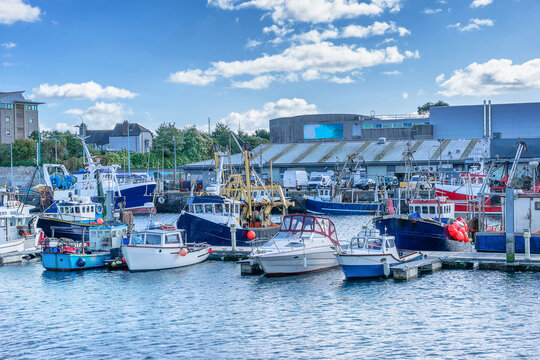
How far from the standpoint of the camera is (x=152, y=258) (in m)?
32.9

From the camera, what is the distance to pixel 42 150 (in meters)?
112

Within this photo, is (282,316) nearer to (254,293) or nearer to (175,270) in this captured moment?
(254,293)

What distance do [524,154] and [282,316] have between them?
48.5 metres

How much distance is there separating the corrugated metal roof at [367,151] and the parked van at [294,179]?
142 inches

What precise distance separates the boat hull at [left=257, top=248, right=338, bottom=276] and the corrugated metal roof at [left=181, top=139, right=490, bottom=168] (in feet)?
172

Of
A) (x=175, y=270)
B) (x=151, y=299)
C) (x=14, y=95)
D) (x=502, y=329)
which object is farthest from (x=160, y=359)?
(x=14, y=95)

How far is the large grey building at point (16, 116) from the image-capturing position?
12342 cm

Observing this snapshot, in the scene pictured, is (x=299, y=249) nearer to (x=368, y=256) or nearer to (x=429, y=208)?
(x=368, y=256)

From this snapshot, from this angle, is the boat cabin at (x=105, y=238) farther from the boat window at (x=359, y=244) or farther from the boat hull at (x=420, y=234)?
the boat hull at (x=420, y=234)

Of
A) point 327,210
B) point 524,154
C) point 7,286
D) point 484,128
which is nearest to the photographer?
point 7,286

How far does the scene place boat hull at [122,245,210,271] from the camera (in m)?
32.7

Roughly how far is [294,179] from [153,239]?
5854 centimetres

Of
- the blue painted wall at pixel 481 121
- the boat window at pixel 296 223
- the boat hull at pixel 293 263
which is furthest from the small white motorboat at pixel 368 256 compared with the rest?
the blue painted wall at pixel 481 121

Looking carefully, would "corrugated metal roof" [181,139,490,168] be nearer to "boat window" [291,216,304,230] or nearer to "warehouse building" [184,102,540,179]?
"warehouse building" [184,102,540,179]
